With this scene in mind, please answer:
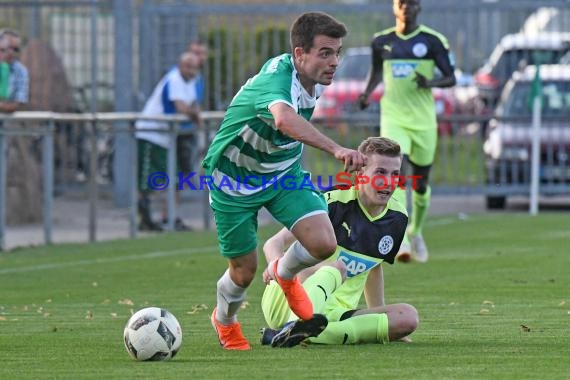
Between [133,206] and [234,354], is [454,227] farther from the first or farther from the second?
[234,354]

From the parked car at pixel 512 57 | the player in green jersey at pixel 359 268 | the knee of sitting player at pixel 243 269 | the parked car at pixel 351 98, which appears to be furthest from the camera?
the parked car at pixel 512 57

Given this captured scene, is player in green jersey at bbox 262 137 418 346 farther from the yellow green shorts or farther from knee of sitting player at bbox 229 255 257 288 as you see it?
the yellow green shorts

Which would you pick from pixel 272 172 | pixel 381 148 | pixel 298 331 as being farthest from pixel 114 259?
pixel 298 331

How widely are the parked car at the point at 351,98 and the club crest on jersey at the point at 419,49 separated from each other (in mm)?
5911

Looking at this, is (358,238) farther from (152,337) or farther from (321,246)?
(152,337)

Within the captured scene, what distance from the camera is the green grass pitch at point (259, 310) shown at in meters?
7.53

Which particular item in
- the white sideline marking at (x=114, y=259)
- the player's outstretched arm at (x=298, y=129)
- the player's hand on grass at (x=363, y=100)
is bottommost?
the white sideline marking at (x=114, y=259)

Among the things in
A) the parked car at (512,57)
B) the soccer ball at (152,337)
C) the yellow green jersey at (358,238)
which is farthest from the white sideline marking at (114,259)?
the parked car at (512,57)

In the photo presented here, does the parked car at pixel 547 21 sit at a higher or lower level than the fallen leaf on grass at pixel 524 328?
higher

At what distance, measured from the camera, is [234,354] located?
26.7 ft

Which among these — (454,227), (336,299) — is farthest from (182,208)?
(336,299)

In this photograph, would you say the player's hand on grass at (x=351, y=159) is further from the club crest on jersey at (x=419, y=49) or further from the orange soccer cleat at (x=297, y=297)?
the club crest on jersey at (x=419, y=49)

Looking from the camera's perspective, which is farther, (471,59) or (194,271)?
(471,59)

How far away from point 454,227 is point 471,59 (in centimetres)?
443
